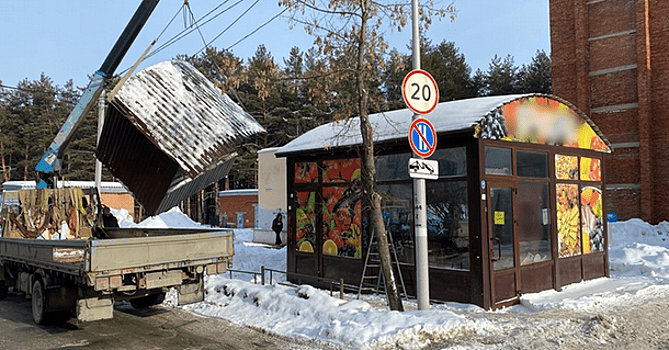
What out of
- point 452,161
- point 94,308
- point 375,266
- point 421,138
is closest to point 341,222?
point 375,266

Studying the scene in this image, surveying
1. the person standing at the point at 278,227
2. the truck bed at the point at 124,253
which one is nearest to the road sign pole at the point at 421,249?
the truck bed at the point at 124,253

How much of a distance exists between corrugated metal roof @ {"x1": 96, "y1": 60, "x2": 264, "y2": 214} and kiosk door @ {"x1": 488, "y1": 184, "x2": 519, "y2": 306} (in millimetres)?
4939

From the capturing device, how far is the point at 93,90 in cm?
1149

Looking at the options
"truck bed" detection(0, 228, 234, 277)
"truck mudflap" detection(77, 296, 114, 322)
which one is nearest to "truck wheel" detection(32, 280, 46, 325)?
"truck bed" detection(0, 228, 234, 277)

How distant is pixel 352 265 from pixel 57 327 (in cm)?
598

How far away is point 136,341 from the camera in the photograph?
7801mm

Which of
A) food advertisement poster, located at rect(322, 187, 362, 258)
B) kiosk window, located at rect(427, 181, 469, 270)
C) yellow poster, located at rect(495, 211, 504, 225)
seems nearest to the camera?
kiosk window, located at rect(427, 181, 469, 270)

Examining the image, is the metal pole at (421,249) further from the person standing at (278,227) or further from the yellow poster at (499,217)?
the person standing at (278,227)

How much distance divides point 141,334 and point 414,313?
4260mm

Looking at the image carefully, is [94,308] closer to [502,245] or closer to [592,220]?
[502,245]

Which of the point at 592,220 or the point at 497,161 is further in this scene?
the point at 592,220

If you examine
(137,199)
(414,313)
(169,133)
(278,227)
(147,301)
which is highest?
(169,133)

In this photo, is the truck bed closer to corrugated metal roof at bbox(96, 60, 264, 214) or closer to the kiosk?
corrugated metal roof at bbox(96, 60, 264, 214)

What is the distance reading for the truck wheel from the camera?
8.73 meters
